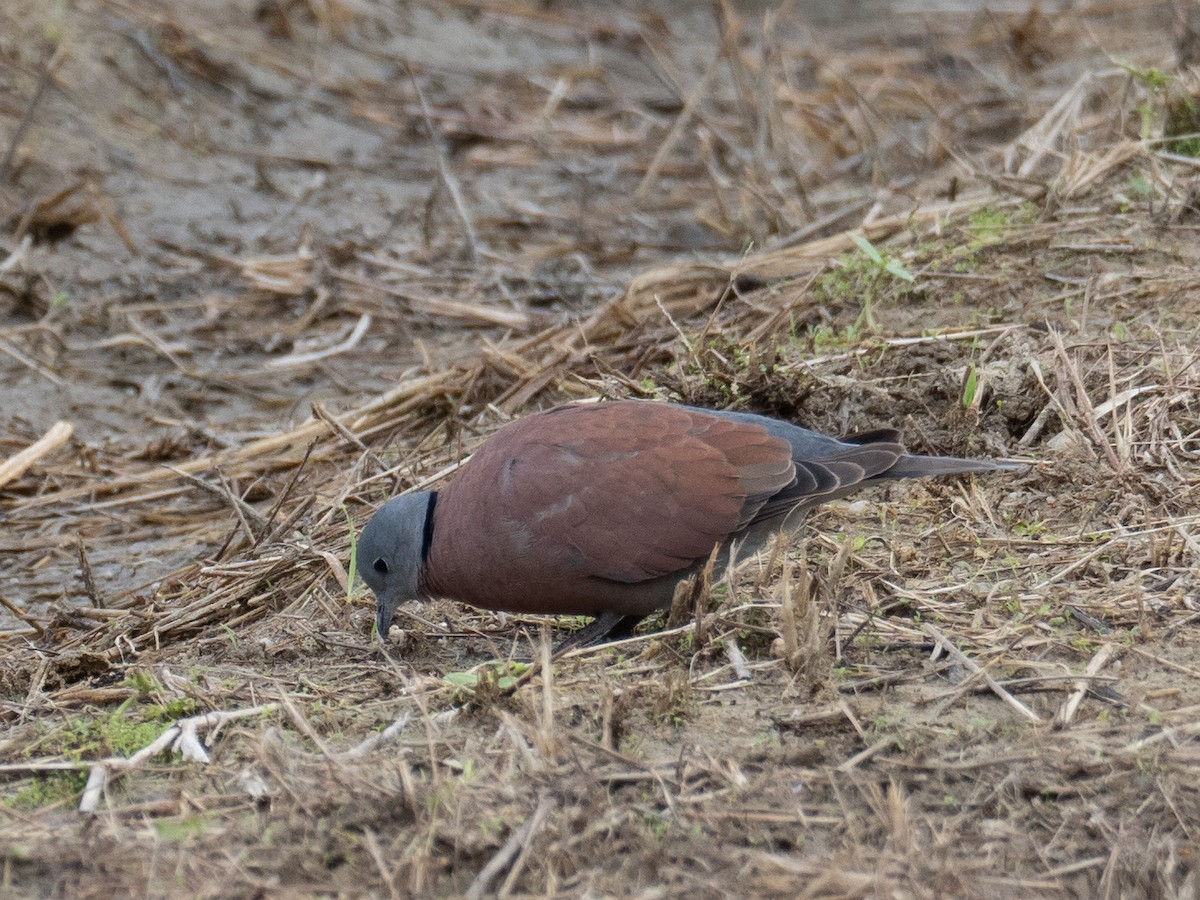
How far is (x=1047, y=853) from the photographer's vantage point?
2.62 metres

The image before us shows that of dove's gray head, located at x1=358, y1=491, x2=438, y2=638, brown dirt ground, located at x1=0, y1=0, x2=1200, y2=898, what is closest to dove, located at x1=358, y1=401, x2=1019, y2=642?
dove's gray head, located at x1=358, y1=491, x2=438, y2=638

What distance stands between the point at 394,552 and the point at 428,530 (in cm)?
12

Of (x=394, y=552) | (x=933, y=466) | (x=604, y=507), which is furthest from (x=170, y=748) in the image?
(x=933, y=466)

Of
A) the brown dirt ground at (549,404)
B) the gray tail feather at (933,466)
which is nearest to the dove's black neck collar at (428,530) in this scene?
the brown dirt ground at (549,404)

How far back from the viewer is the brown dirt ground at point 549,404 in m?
2.74

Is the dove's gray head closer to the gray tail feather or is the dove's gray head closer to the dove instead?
the dove

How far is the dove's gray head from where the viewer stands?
4012mm

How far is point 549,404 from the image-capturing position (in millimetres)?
5465

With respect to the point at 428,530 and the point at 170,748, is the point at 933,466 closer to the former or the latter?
the point at 428,530

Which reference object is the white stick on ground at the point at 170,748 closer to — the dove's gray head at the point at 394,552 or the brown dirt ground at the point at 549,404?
the brown dirt ground at the point at 549,404

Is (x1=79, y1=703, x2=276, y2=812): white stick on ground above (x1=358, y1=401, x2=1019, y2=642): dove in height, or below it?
below

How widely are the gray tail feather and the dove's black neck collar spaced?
4.19ft

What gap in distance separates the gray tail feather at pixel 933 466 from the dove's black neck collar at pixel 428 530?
1.28m

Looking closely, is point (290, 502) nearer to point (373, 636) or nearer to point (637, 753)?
point (373, 636)
